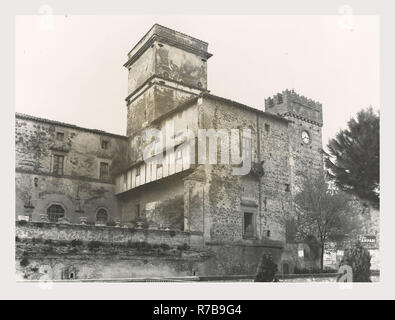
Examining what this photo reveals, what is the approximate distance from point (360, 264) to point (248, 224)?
18.0 ft

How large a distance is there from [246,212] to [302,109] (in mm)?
7379

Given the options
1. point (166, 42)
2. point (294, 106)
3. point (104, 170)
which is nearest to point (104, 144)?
point (104, 170)

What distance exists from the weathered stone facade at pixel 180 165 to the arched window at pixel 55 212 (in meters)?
0.22

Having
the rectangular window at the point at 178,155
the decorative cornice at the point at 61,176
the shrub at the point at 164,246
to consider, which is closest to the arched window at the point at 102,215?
the decorative cornice at the point at 61,176

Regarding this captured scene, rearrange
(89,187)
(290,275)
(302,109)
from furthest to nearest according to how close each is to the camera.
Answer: (302,109) < (89,187) < (290,275)

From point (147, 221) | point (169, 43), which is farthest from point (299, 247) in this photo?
point (169, 43)

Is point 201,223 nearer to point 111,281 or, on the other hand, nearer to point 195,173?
point 195,173

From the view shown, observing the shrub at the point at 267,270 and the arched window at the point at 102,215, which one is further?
the arched window at the point at 102,215

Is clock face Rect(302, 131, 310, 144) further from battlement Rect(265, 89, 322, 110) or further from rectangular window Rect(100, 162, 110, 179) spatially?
rectangular window Rect(100, 162, 110, 179)

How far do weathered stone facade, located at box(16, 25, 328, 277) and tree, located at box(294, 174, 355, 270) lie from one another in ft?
2.56

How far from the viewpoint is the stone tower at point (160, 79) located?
979 inches

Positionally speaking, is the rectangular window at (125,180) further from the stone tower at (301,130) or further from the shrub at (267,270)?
the shrub at (267,270)

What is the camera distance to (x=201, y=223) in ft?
62.9
